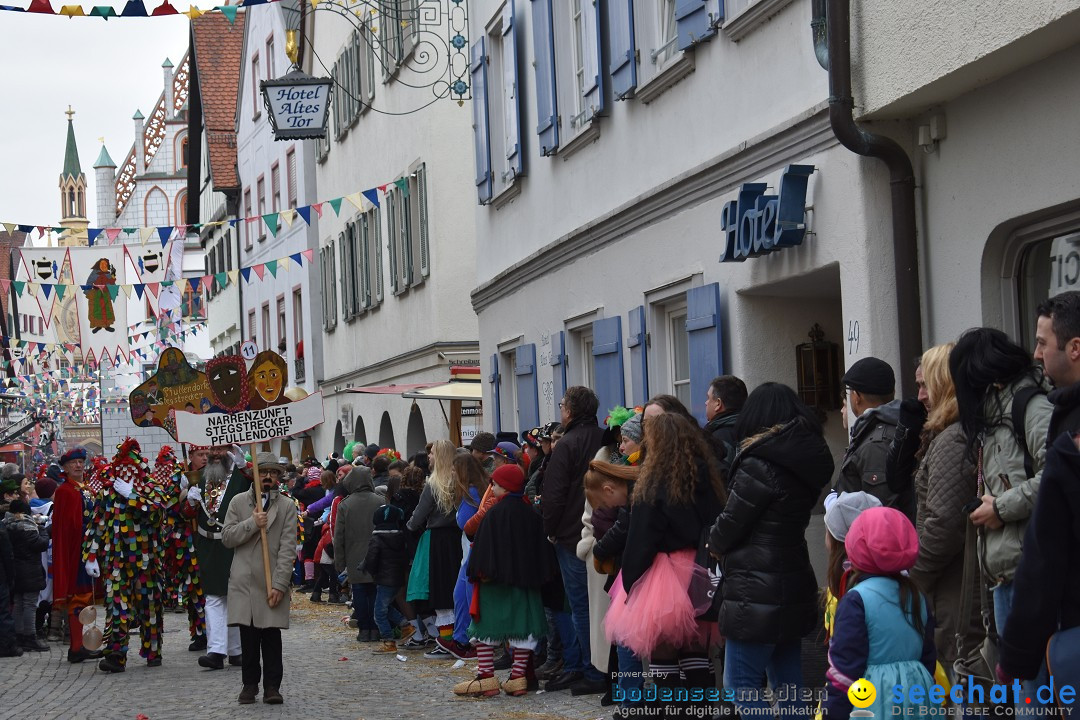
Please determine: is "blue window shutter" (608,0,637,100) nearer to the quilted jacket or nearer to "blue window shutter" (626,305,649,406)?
"blue window shutter" (626,305,649,406)

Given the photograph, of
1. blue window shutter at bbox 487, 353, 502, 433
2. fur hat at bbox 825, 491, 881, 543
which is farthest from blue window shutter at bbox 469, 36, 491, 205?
fur hat at bbox 825, 491, 881, 543

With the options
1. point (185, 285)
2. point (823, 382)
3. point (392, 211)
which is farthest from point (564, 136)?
point (185, 285)

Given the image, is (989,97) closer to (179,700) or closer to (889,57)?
(889,57)

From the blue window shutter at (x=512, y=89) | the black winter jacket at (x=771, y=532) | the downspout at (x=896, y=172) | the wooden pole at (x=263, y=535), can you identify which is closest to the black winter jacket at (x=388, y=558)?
the wooden pole at (x=263, y=535)

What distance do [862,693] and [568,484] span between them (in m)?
4.86

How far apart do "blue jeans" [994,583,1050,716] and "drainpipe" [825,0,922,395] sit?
3657 millimetres

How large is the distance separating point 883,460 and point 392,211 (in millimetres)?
20764

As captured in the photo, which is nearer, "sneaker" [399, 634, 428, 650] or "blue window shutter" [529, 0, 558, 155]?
"sneaker" [399, 634, 428, 650]

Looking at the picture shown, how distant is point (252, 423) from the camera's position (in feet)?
39.4

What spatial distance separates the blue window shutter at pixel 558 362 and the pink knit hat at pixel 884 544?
10.5 m

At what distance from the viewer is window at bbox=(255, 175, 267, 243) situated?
4110 cm

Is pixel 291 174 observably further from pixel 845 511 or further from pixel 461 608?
pixel 845 511

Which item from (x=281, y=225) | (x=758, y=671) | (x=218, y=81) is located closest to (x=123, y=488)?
(x=758, y=671)

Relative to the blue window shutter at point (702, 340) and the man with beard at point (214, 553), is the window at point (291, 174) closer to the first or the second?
the man with beard at point (214, 553)
